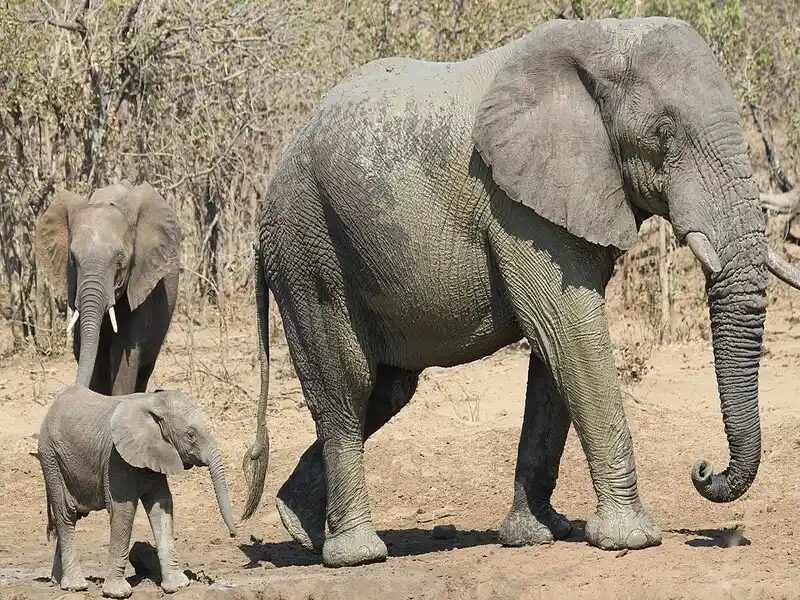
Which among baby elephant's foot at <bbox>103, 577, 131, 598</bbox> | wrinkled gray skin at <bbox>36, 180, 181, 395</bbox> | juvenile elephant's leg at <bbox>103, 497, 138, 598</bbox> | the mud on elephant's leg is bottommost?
baby elephant's foot at <bbox>103, 577, 131, 598</bbox>

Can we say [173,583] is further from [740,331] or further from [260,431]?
[740,331]

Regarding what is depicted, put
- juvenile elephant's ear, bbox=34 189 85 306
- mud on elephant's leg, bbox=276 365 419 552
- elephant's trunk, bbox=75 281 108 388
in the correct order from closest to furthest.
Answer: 1. mud on elephant's leg, bbox=276 365 419 552
2. elephant's trunk, bbox=75 281 108 388
3. juvenile elephant's ear, bbox=34 189 85 306

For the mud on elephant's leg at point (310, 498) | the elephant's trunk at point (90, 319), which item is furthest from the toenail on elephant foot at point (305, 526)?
the elephant's trunk at point (90, 319)

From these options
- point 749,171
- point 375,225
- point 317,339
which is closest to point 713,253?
point 749,171

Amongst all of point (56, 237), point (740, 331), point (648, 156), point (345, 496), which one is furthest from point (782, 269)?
point (56, 237)

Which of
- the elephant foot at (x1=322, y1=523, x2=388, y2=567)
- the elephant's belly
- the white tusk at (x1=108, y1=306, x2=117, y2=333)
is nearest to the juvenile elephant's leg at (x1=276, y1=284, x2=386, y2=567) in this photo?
the elephant foot at (x1=322, y1=523, x2=388, y2=567)

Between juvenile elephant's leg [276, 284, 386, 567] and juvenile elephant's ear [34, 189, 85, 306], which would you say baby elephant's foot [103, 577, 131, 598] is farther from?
juvenile elephant's ear [34, 189, 85, 306]

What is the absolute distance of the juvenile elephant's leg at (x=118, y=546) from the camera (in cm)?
692

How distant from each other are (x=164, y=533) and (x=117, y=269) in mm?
2203

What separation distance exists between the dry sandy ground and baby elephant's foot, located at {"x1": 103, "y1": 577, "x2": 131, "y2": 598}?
0.51 feet

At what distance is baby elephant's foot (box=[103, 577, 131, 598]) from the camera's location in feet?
22.7

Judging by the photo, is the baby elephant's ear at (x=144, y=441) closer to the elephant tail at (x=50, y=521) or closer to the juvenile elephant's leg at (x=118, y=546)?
the juvenile elephant's leg at (x=118, y=546)

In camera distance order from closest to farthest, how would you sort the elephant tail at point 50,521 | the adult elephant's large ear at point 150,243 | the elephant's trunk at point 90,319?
the elephant tail at point 50,521, the elephant's trunk at point 90,319, the adult elephant's large ear at point 150,243

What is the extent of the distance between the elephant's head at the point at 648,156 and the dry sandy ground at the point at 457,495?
0.58 metres
